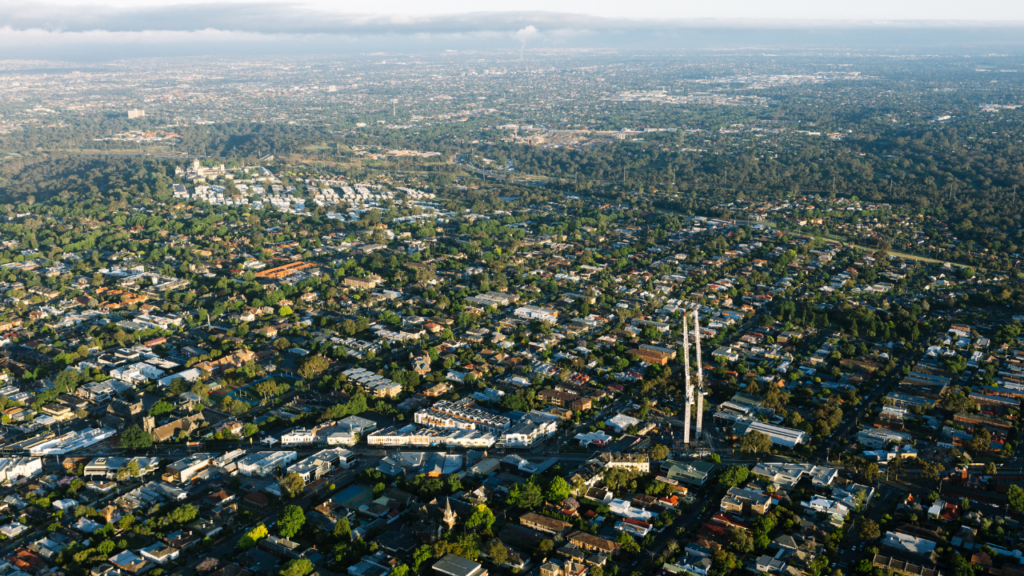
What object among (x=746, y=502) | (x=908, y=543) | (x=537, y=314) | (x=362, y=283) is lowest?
(x=908, y=543)

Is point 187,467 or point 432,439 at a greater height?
point 187,467

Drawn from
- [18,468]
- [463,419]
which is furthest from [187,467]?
[463,419]

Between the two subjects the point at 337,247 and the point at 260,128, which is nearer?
the point at 337,247

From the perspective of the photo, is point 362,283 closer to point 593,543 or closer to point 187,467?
point 187,467

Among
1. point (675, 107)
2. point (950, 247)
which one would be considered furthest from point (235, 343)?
point (675, 107)

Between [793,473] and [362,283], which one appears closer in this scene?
[793,473]

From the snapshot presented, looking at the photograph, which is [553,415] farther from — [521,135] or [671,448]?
[521,135]

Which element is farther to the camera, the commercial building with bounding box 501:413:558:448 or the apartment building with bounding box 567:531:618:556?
the commercial building with bounding box 501:413:558:448

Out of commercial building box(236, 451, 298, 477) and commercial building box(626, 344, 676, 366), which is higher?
commercial building box(626, 344, 676, 366)

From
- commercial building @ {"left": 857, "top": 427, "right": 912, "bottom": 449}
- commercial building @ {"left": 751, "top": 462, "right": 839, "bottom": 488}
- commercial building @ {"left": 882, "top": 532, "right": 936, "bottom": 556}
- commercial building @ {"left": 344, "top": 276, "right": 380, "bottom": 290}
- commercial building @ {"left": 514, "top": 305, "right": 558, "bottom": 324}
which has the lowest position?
commercial building @ {"left": 882, "top": 532, "right": 936, "bottom": 556}

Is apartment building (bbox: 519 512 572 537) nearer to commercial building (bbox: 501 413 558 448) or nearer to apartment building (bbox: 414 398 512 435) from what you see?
commercial building (bbox: 501 413 558 448)

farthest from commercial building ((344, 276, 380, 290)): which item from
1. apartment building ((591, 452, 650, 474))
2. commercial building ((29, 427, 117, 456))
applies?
apartment building ((591, 452, 650, 474))
